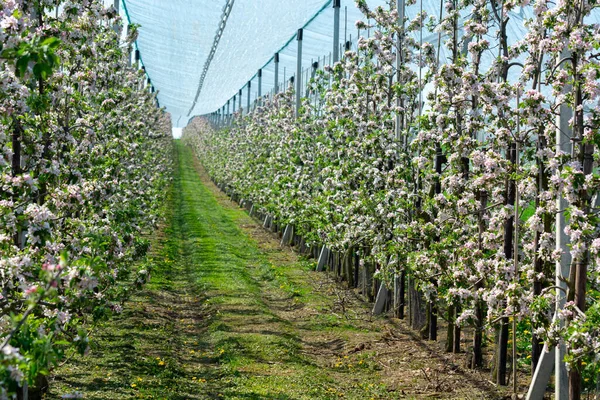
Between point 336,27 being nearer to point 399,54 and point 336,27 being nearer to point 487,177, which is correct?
point 399,54

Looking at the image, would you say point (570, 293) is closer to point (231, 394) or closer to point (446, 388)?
point (446, 388)

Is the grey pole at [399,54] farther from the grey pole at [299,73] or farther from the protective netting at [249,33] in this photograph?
the grey pole at [299,73]

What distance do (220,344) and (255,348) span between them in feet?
1.95

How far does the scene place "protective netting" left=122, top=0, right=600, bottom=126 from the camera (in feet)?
55.3

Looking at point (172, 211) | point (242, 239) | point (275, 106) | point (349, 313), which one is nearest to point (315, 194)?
point (349, 313)

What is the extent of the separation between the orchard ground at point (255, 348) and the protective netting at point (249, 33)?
5.05 meters

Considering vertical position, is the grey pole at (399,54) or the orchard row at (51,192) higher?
the grey pole at (399,54)

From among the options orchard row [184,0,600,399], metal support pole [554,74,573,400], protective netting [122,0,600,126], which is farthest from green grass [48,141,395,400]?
protective netting [122,0,600,126]

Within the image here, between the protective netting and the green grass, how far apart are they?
5.35 meters

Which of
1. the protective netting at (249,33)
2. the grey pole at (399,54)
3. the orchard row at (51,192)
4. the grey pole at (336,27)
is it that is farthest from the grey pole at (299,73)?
the orchard row at (51,192)

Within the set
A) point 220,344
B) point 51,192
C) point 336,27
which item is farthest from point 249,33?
point 51,192

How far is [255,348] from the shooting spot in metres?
11.8

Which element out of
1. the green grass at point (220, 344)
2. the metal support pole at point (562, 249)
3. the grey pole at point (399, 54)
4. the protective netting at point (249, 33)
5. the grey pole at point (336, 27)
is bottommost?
the green grass at point (220, 344)

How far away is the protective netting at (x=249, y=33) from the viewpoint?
16852mm
